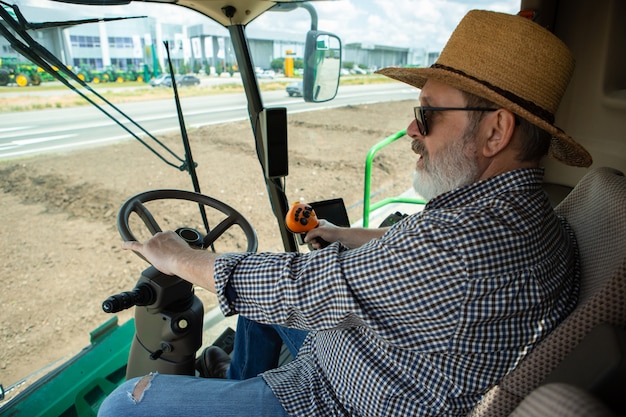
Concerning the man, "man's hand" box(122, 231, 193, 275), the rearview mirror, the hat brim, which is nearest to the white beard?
the man

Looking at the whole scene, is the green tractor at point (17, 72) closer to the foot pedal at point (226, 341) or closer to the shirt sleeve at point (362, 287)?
the shirt sleeve at point (362, 287)

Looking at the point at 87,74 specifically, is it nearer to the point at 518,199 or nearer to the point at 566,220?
the point at 518,199

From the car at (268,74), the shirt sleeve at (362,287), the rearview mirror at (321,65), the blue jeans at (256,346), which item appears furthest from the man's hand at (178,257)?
the car at (268,74)

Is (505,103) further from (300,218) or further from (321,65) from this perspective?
(321,65)

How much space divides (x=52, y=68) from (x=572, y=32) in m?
2.42

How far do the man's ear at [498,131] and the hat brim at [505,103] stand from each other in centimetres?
3

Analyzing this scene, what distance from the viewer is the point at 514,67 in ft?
4.13

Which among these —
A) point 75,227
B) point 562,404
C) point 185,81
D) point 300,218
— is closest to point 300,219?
point 300,218

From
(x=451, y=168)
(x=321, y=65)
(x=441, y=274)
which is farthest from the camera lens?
(x=321, y=65)

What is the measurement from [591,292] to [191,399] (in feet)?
3.78

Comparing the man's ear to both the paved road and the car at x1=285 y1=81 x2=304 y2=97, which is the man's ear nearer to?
the paved road

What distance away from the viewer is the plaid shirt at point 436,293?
3.44ft

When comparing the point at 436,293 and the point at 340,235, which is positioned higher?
the point at 436,293

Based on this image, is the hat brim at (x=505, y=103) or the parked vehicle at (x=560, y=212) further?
the hat brim at (x=505, y=103)
